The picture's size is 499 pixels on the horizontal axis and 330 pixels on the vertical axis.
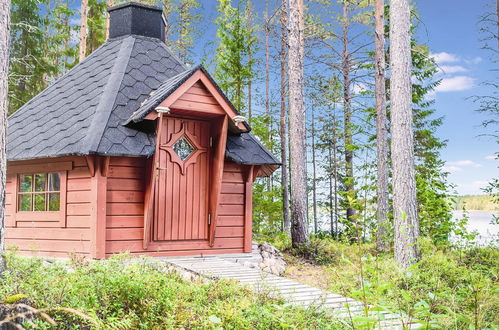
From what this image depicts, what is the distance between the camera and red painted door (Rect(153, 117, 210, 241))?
902 cm

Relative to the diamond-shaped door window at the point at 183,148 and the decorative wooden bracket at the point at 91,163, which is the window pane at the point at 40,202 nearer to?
the decorative wooden bracket at the point at 91,163

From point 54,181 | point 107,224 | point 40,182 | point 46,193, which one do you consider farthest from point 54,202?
point 107,224

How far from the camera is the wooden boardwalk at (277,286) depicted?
533 centimetres

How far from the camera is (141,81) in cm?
986

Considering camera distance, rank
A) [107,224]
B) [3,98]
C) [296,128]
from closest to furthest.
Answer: [3,98] → [107,224] → [296,128]

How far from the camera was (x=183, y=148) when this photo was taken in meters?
9.38

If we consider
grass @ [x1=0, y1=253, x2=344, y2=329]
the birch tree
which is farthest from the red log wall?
the birch tree

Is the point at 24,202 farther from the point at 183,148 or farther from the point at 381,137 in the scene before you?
the point at 381,137

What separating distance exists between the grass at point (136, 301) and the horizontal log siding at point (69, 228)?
2.78 m

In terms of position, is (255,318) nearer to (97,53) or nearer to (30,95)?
(97,53)

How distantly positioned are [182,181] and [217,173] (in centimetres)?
73

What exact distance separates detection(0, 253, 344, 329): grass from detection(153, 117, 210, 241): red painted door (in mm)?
3258

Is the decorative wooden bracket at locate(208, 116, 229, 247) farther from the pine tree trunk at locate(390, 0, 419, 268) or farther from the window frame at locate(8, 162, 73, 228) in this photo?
the pine tree trunk at locate(390, 0, 419, 268)

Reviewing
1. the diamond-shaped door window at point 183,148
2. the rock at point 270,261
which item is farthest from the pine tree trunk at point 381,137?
the diamond-shaped door window at point 183,148
